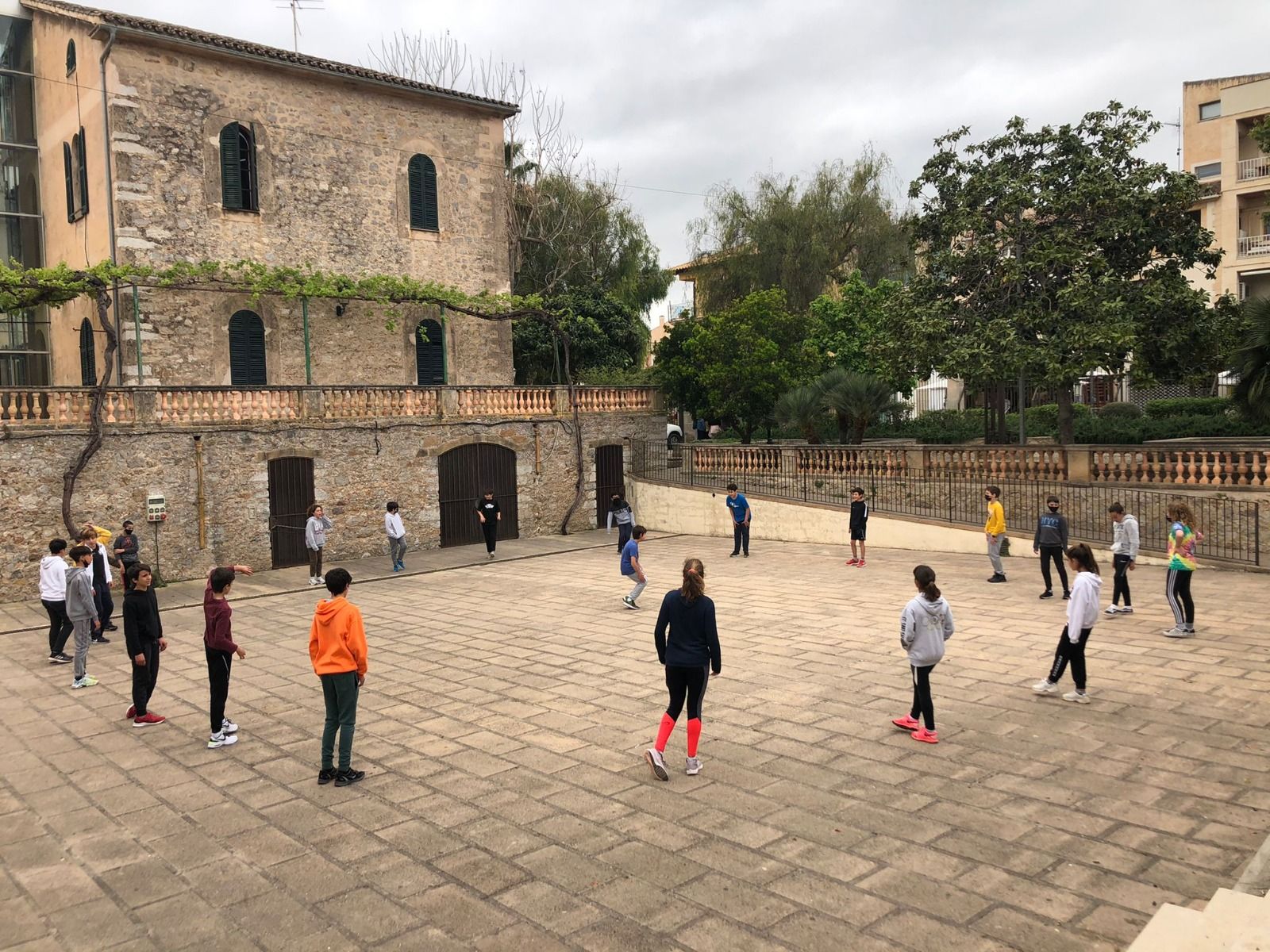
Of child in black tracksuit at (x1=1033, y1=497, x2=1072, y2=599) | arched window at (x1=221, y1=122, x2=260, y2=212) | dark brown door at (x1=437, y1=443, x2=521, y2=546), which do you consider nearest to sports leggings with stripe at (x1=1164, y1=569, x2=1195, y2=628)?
child in black tracksuit at (x1=1033, y1=497, x2=1072, y2=599)

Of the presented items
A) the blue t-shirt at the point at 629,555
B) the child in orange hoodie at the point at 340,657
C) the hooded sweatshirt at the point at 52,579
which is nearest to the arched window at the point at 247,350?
the hooded sweatshirt at the point at 52,579

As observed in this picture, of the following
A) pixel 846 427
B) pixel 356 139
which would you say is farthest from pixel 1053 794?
pixel 356 139

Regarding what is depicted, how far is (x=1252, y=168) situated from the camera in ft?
109

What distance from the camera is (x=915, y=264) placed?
37344mm

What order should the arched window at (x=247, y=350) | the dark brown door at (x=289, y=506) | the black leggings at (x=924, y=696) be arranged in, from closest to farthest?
the black leggings at (x=924, y=696), the dark brown door at (x=289, y=506), the arched window at (x=247, y=350)

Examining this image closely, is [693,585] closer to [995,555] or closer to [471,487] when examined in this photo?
[995,555]

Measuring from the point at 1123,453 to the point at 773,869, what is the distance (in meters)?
16.3

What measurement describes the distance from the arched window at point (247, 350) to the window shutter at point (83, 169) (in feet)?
14.2

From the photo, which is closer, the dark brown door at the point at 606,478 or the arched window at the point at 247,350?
the arched window at the point at 247,350

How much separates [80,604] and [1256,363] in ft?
66.4

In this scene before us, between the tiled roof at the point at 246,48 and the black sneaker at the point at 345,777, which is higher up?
the tiled roof at the point at 246,48

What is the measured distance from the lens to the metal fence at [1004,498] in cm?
1709

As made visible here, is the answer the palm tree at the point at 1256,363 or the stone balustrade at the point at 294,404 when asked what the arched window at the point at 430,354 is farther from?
the palm tree at the point at 1256,363

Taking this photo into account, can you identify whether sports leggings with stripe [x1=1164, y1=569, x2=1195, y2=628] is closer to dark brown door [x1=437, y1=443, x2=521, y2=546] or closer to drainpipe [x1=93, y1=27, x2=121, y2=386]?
dark brown door [x1=437, y1=443, x2=521, y2=546]
